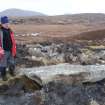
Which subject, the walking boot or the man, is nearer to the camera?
the man

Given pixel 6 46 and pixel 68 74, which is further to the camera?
pixel 6 46

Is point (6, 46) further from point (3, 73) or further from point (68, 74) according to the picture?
Answer: point (68, 74)

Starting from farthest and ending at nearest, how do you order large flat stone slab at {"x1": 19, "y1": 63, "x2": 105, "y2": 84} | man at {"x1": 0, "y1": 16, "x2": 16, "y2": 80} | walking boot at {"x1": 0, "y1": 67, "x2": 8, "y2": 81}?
walking boot at {"x1": 0, "y1": 67, "x2": 8, "y2": 81} < man at {"x1": 0, "y1": 16, "x2": 16, "y2": 80} < large flat stone slab at {"x1": 19, "y1": 63, "x2": 105, "y2": 84}

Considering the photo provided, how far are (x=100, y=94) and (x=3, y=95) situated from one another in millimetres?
2273

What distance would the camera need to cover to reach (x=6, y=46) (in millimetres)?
9742

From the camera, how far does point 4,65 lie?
392 inches

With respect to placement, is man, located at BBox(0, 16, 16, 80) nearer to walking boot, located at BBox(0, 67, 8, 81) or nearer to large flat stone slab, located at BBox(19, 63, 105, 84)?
walking boot, located at BBox(0, 67, 8, 81)

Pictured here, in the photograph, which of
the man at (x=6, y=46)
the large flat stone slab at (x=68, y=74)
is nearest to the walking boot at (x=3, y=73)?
the man at (x=6, y=46)

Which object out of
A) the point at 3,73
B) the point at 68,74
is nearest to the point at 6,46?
the point at 3,73

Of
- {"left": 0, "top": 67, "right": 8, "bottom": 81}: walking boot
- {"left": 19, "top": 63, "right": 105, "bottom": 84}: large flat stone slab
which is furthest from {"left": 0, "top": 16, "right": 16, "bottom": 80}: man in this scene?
{"left": 19, "top": 63, "right": 105, "bottom": 84}: large flat stone slab

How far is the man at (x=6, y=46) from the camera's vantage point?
31.1 feet

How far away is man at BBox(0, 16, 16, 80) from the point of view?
948 cm

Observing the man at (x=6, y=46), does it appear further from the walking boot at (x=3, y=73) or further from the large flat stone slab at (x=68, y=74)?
the large flat stone slab at (x=68, y=74)

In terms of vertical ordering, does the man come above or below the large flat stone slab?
above
